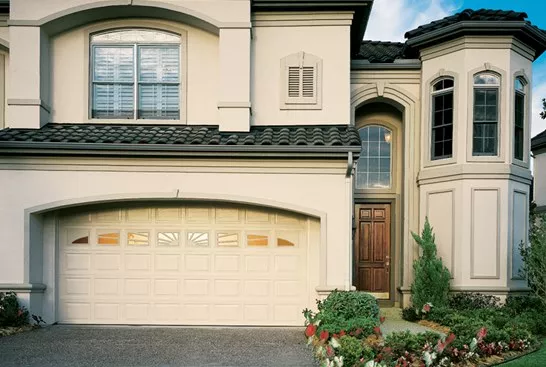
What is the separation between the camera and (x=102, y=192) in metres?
9.11

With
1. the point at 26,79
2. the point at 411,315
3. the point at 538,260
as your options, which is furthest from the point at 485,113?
the point at 26,79

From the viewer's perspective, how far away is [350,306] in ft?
26.2

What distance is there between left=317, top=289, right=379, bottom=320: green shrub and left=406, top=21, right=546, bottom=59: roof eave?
21.1ft

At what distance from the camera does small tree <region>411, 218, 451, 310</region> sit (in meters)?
9.91

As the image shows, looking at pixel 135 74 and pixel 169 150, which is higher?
pixel 135 74

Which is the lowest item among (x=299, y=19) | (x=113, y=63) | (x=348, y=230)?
(x=348, y=230)

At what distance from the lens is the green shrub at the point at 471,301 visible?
390 inches

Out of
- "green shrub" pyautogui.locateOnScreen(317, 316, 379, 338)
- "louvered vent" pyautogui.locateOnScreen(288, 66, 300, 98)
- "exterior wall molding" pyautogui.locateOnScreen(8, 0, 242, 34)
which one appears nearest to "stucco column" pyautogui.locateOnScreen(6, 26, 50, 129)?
"exterior wall molding" pyautogui.locateOnScreen(8, 0, 242, 34)

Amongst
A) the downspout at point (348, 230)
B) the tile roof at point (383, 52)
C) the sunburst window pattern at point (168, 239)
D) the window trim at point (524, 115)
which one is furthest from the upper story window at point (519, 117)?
the sunburst window pattern at point (168, 239)

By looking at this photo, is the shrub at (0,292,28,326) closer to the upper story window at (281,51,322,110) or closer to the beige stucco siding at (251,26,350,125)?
the beige stucco siding at (251,26,350,125)

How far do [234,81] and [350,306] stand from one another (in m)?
5.28

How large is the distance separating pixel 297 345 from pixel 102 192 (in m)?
4.87

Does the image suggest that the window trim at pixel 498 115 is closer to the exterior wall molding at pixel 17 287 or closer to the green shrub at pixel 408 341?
the green shrub at pixel 408 341

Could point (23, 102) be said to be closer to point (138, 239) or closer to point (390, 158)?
point (138, 239)
